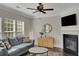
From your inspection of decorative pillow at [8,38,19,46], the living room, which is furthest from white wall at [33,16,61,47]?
decorative pillow at [8,38,19,46]

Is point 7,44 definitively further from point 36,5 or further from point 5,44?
point 36,5

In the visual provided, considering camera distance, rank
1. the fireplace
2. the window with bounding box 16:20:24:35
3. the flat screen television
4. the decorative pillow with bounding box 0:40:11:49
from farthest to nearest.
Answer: the fireplace, the flat screen television, the window with bounding box 16:20:24:35, the decorative pillow with bounding box 0:40:11:49

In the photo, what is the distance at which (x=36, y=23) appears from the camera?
219 cm

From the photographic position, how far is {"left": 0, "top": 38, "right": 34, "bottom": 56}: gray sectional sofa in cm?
188

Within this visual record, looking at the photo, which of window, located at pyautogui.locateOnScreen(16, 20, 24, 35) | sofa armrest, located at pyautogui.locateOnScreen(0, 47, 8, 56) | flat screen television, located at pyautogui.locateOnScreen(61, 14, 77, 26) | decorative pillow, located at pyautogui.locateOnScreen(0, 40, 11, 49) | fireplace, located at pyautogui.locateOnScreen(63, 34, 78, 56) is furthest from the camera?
fireplace, located at pyautogui.locateOnScreen(63, 34, 78, 56)

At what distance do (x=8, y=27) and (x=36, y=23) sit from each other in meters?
0.60

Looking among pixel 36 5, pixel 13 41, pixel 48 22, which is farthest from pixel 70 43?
pixel 13 41

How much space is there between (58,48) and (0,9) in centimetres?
149

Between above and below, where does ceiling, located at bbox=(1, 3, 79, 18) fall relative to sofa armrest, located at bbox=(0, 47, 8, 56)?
above

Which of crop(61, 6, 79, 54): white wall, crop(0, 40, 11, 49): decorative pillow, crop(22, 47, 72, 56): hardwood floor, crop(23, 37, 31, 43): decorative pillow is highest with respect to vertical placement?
crop(61, 6, 79, 54): white wall

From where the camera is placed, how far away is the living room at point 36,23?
1.93 metres

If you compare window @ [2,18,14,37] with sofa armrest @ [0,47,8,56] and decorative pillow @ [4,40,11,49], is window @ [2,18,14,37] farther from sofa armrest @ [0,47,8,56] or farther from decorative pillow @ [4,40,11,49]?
sofa armrest @ [0,47,8,56]

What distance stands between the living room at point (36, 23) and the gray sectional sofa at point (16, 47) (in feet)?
0.08

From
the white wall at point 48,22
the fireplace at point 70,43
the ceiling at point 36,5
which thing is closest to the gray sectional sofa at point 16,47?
the white wall at point 48,22
